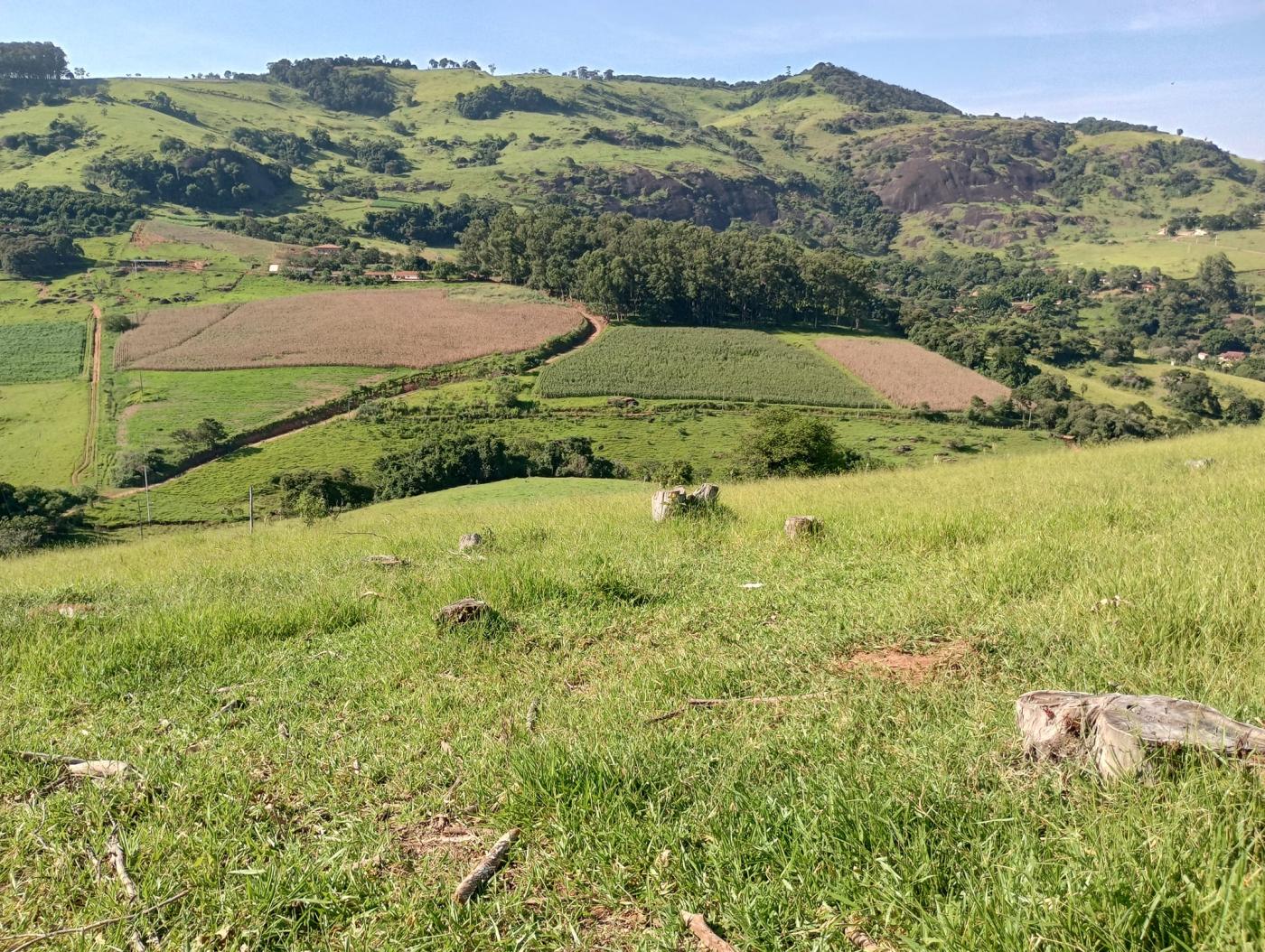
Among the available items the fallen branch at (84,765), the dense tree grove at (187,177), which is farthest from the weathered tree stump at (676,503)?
the dense tree grove at (187,177)

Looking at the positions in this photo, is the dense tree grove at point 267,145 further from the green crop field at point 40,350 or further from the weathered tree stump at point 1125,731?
the weathered tree stump at point 1125,731

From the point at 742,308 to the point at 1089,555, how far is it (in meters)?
107

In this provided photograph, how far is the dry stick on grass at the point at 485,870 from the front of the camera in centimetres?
296

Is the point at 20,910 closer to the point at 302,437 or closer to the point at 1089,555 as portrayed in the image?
the point at 1089,555

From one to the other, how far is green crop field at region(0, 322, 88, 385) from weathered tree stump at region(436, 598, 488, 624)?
86.1m

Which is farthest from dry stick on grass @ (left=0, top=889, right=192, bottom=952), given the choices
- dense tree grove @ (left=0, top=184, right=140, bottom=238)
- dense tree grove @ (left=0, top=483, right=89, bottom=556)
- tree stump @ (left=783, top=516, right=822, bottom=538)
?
dense tree grove @ (left=0, top=184, right=140, bottom=238)

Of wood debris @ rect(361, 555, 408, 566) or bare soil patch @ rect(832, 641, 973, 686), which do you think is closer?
bare soil patch @ rect(832, 641, 973, 686)

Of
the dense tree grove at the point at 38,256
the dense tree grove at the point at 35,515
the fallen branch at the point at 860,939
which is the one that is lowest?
the dense tree grove at the point at 35,515

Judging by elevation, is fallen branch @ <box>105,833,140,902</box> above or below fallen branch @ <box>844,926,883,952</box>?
below

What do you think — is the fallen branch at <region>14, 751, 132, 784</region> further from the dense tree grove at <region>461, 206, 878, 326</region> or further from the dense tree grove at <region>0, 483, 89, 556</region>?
the dense tree grove at <region>461, 206, 878, 326</region>

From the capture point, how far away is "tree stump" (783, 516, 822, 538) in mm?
8688

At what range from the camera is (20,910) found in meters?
3.09

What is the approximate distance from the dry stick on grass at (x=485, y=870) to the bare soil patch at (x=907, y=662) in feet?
8.61

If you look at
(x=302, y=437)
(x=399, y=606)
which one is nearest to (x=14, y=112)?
(x=302, y=437)
